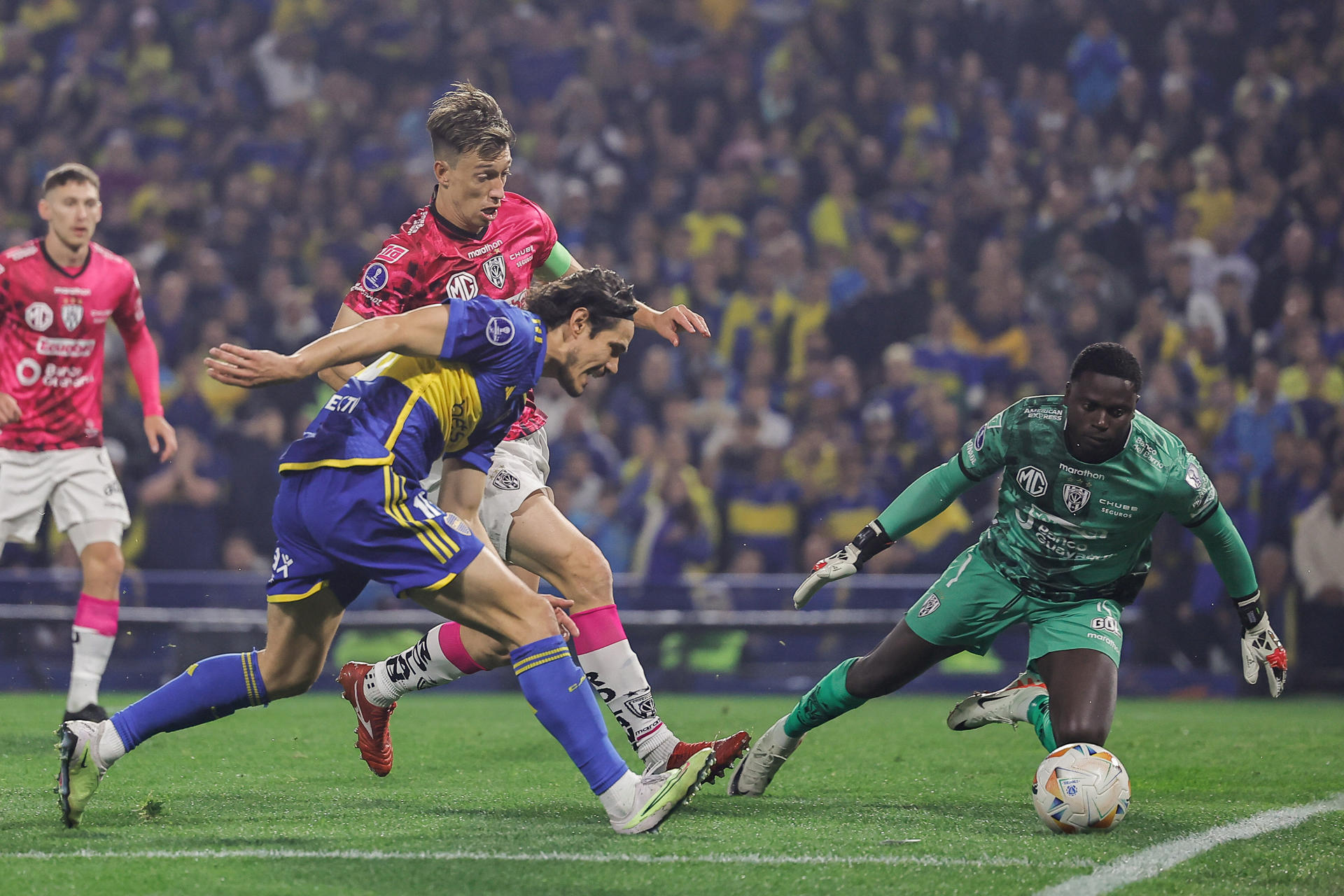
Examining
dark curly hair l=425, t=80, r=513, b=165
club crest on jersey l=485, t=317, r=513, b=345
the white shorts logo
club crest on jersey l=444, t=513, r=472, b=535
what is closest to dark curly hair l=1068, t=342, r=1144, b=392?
club crest on jersey l=485, t=317, r=513, b=345

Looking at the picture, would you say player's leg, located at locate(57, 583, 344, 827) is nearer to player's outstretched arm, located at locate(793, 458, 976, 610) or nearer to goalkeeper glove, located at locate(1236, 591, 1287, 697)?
player's outstretched arm, located at locate(793, 458, 976, 610)

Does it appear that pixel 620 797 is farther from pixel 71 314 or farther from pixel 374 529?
pixel 71 314

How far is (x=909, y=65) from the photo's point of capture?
1465 centimetres

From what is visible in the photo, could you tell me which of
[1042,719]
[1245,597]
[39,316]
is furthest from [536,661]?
[39,316]

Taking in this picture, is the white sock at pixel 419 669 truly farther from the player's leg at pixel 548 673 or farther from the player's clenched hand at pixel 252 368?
the player's clenched hand at pixel 252 368

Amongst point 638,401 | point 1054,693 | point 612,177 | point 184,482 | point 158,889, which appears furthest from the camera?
point 612,177

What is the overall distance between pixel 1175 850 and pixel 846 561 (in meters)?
1.41

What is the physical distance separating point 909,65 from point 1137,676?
6965 mm

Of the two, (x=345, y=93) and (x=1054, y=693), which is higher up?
(x=345, y=93)

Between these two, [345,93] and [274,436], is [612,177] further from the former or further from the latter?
[274,436]

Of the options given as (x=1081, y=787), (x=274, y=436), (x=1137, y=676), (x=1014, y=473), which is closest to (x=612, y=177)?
(x=274, y=436)

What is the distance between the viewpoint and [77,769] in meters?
4.53

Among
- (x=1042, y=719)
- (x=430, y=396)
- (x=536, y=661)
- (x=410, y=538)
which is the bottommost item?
(x=1042, y=719)

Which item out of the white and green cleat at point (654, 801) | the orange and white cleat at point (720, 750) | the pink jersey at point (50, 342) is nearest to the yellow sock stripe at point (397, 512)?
the white and green cleat at point (654, 801)
